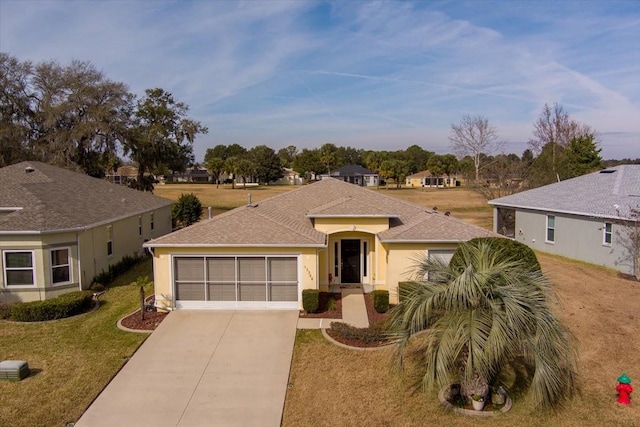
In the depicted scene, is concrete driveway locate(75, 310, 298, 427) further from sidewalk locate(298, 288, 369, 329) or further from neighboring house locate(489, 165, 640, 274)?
neighboring house locate(489, 165, 640, 274)

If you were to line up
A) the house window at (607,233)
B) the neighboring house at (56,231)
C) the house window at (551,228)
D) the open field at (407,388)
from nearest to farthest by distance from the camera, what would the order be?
the open field at (407,388) → the neighboring house at (56,231) → the house window at (607,233) → the house window at (551,228)

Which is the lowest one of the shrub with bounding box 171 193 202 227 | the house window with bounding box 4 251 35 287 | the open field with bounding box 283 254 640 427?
the open field with bounding box 283 254 640 427

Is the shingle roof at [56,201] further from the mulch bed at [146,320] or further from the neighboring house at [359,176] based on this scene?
the neighboring house at [359,176]

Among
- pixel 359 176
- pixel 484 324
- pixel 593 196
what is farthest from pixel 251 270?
pixel 359 176

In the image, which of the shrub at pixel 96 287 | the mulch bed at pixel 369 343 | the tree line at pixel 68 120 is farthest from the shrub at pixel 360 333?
the tree line at pixel 68 120

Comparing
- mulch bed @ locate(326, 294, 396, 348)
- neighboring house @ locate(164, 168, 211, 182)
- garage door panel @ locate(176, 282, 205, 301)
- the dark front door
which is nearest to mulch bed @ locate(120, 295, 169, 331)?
garage door panel @ locate(176, 282, 205, 301)

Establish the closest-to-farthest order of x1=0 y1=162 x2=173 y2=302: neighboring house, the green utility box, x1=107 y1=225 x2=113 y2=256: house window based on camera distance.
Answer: the green utility box < x1=0 y1=162 x2=173 y2=302: neighboring house < x1=107 y1=225 x2=113 y2=256: house window

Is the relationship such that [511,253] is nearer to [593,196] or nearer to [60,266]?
[593,196]

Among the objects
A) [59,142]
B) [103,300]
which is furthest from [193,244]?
[59,142]
